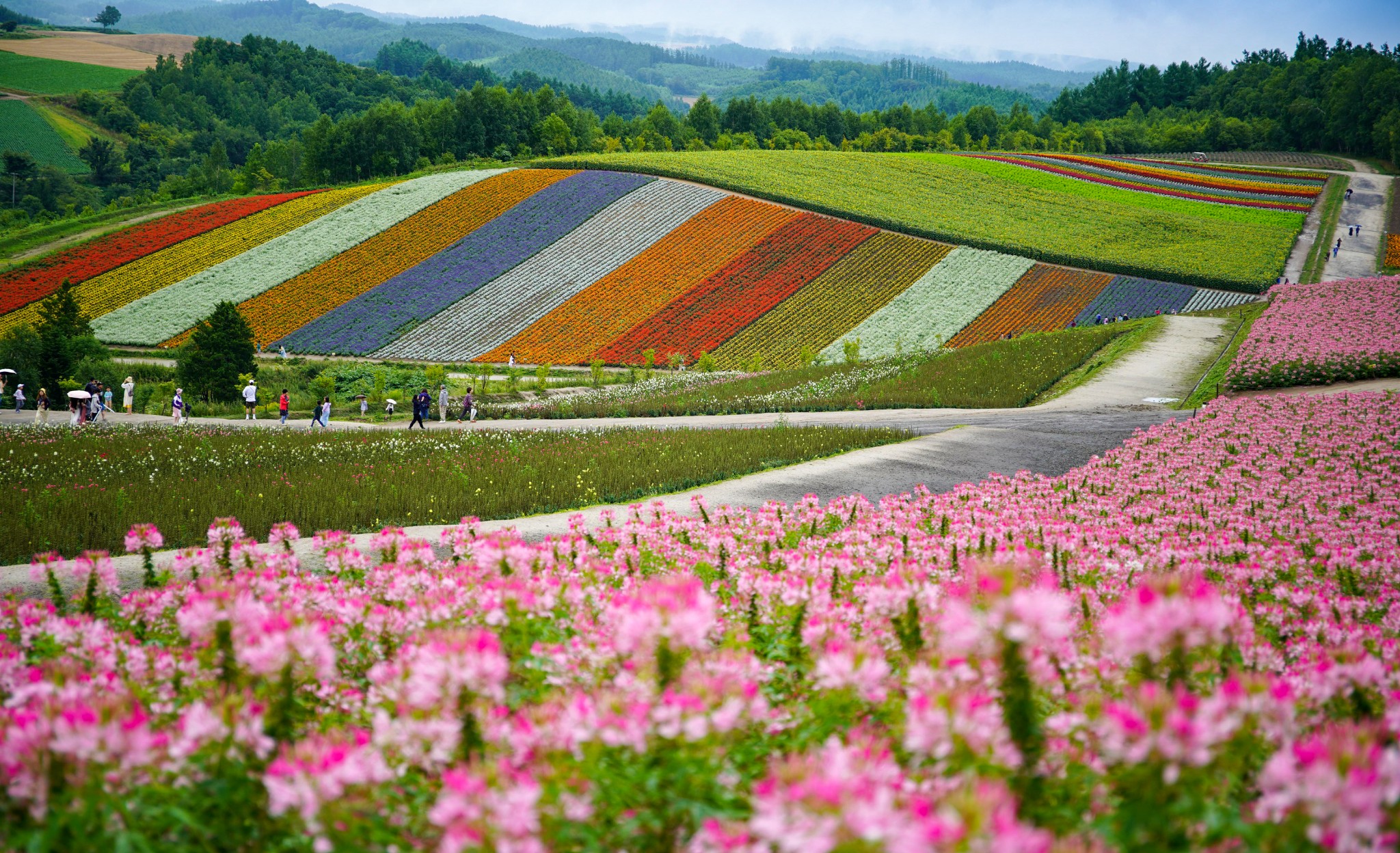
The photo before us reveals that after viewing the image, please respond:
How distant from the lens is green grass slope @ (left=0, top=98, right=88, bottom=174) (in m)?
117

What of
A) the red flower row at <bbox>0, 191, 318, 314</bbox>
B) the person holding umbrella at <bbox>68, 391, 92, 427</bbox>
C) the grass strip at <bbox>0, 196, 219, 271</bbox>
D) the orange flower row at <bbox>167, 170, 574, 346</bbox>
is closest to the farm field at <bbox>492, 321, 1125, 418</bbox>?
the person holding umbrella at <bbox>68, 391, 92, 427</bbox>

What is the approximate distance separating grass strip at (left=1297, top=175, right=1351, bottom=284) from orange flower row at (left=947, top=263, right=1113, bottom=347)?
12.8 m

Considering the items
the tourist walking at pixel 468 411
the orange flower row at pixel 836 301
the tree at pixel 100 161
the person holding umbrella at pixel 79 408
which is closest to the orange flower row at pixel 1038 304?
the orange flower row at pixel 836 301

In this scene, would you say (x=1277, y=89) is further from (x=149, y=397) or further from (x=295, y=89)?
(x=295, y=89)

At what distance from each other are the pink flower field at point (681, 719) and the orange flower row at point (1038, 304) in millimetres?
42838

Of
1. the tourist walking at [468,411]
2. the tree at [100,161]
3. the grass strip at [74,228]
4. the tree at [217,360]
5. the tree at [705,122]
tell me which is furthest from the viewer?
the tree at [705,122]

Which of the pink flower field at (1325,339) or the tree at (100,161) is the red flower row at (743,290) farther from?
the tree at (100,161)

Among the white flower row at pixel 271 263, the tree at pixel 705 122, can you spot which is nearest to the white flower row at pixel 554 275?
the white flower row at pixel 271 263

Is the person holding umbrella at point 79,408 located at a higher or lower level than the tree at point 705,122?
lower

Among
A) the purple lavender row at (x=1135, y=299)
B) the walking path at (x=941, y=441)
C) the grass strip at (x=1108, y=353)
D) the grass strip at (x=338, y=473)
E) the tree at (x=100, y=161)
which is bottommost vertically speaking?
the grass strip at (x=338, y=473)

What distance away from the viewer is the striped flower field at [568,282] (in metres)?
48.2

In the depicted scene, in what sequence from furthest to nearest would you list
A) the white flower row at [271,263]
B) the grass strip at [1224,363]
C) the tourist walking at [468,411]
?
the white flower row at [271,263] < the tourist walking at [468,411] < the grass strip at [1224,363]

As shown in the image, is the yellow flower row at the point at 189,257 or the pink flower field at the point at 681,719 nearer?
the pink flower field at the point at 681,719

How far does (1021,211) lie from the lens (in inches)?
2803
